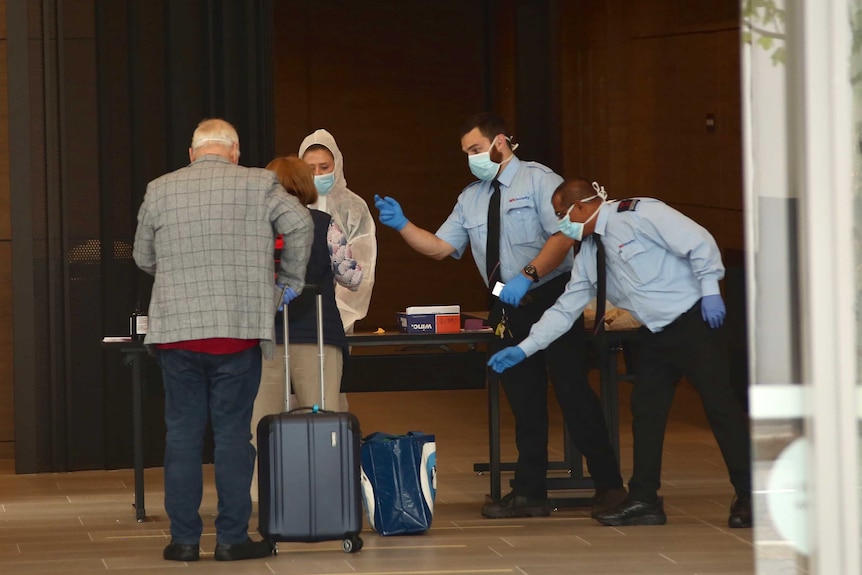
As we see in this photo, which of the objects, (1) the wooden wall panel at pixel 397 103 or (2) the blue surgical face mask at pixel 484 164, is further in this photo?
(1) the wooden wall panel at pixel 397 103

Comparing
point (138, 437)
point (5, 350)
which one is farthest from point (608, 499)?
point (5, 350)

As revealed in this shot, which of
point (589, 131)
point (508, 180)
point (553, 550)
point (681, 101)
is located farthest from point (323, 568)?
point (589, 131)

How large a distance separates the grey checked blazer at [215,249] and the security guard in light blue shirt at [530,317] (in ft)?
3.60

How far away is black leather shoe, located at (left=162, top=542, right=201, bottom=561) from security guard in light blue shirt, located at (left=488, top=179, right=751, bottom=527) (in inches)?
52.2

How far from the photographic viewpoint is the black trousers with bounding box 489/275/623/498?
5.41m

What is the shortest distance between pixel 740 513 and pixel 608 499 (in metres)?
0.50

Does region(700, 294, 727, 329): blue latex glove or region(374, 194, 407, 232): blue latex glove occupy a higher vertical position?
region(374, 194, 407, 232): blue latex glove

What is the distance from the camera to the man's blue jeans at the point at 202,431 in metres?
4.55

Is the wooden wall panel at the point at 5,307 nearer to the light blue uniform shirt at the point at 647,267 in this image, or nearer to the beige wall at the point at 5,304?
the beige wall at the point at 5,304

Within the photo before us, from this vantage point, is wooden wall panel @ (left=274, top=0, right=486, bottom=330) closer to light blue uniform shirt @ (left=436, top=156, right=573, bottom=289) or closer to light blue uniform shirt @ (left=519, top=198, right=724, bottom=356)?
light blue uniform shirt @ (left=436, top=156, right=573, bottom=289)

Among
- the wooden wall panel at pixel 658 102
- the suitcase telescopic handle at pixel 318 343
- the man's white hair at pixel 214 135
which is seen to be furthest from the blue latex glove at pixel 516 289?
the wooden wall panel at pixel 658 102

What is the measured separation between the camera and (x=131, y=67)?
6797 millimetres

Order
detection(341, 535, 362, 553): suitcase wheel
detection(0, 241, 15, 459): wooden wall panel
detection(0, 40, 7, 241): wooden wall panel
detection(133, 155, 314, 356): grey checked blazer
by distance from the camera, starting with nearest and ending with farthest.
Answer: detection(133, 155, 314, 356): grey checked blazer, detection(341, 535, 362, 553): suitcase wheel, detection(0, 40, 7, 241): wooden wall panel, detection(0, 241, 15, 459): wooden wall panel

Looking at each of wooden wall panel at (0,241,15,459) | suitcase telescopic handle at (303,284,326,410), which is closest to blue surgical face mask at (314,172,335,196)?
suitcase telescopic handle at (303,284,326,410)
